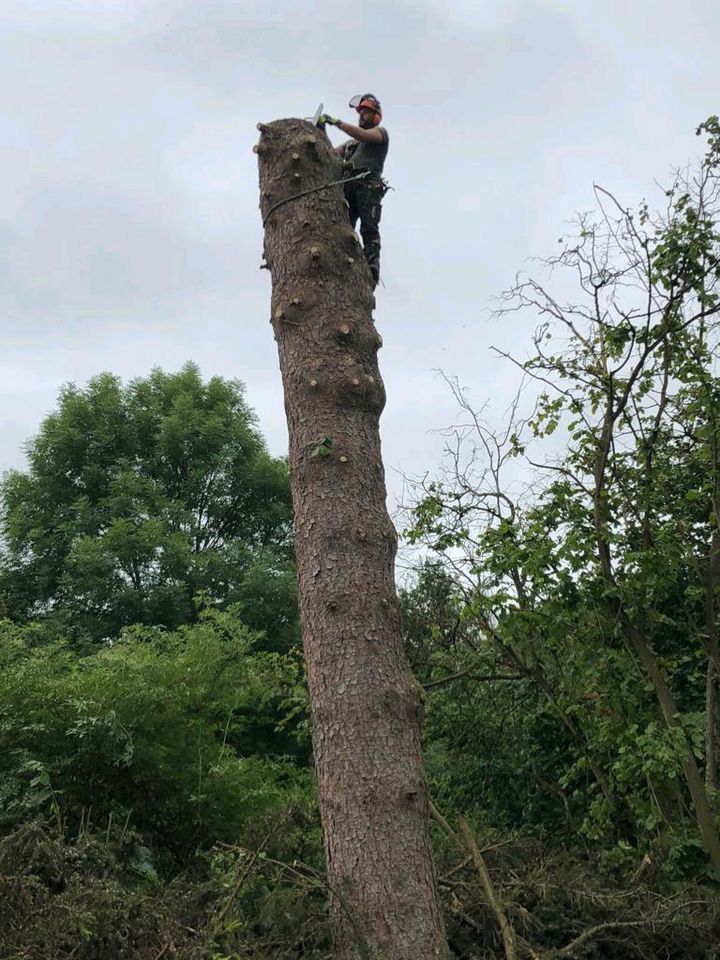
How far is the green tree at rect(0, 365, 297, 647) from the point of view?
17203mm

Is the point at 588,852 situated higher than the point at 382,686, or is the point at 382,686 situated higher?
the point at 382,686

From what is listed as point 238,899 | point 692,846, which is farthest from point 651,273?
point 238,899

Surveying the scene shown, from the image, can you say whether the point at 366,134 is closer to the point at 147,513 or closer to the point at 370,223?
the point at 370,223

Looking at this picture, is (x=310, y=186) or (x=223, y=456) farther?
(x=223, y=456)

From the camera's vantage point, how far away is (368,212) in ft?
16.3

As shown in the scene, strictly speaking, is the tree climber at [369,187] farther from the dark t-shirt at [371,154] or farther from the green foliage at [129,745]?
the green foliage at [129,745]

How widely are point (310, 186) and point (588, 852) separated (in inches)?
195

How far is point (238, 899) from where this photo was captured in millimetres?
3828

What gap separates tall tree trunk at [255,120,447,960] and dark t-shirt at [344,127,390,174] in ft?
2.15

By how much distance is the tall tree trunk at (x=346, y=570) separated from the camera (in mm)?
3250

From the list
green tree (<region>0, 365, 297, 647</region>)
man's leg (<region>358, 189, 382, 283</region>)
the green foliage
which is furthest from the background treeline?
green tree (<region>0, 365, 297, 647</region>)

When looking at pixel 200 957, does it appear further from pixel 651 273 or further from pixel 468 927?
pixel 651 273

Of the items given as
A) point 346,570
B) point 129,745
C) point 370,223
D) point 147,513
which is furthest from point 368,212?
point 147,513

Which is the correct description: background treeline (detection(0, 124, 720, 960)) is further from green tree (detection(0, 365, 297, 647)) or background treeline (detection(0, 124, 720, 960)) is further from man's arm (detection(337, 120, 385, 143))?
green tree (detection(0, 365, 297, 647))
